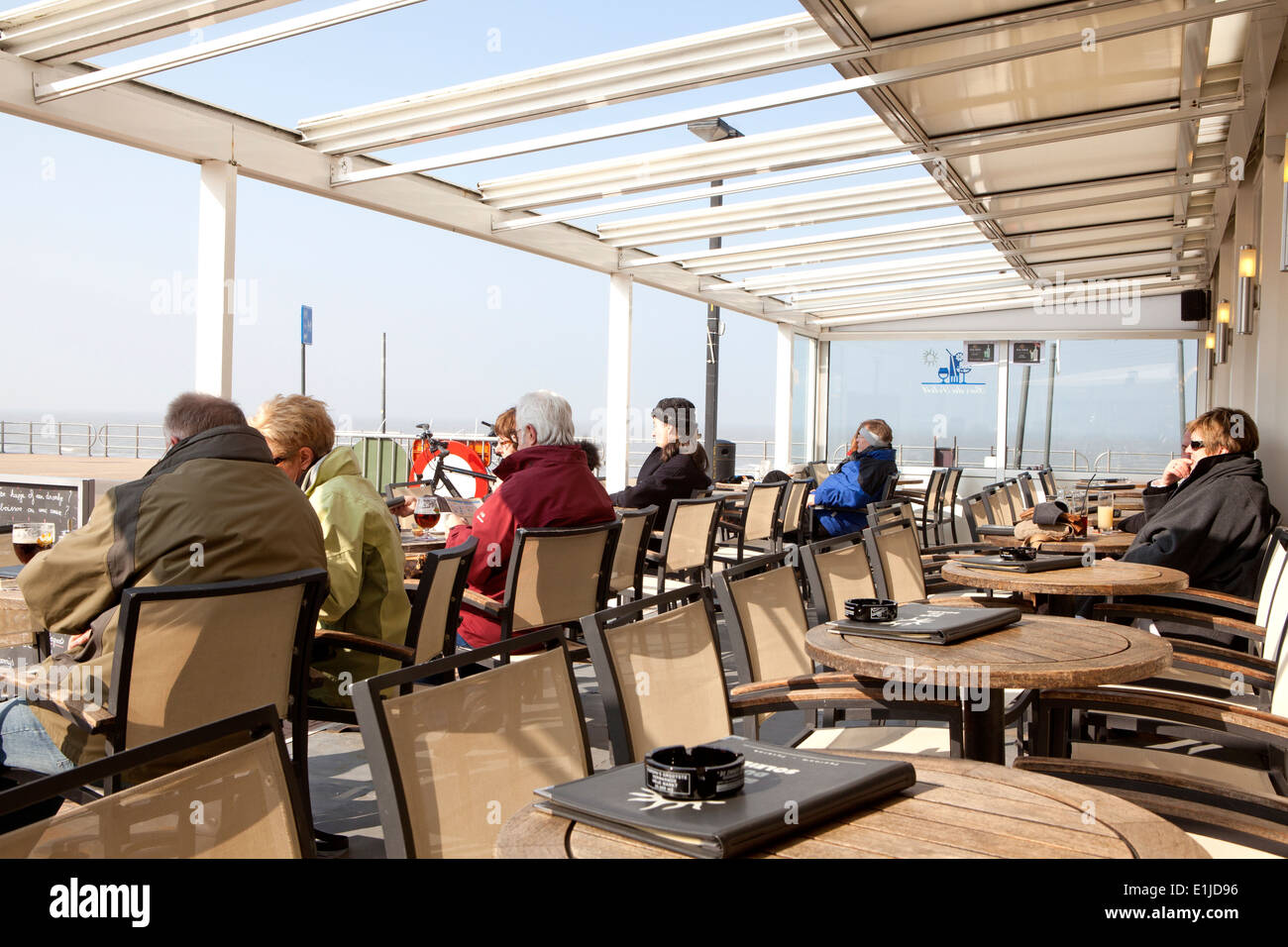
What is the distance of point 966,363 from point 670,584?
833cm

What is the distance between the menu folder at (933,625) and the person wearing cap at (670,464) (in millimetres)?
3944

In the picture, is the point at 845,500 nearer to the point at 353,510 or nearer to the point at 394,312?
the point at 353,510

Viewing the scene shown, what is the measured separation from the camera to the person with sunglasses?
400 cm

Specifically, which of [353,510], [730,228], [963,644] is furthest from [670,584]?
[963,644]

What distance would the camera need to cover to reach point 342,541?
3.06 metres

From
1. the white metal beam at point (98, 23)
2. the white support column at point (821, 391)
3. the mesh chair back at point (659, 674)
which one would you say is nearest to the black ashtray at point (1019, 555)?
the mesh chair back at point (659, 674)

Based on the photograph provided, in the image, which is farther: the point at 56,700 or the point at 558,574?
the point at 558,574

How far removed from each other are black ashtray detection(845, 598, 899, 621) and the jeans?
65.1 inches

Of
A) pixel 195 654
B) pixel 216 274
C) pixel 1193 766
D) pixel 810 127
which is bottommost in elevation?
pixel 1193 766

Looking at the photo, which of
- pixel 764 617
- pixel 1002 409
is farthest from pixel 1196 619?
pixel 1002 409

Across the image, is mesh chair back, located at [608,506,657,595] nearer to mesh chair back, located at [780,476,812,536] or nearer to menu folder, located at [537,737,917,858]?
mesh chair back, located at [780,476,812,536]

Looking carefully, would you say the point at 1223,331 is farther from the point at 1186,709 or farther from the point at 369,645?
the point at 369,645

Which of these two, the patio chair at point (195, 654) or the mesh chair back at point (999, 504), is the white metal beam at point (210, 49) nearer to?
the patio chair at point (195, 654)
